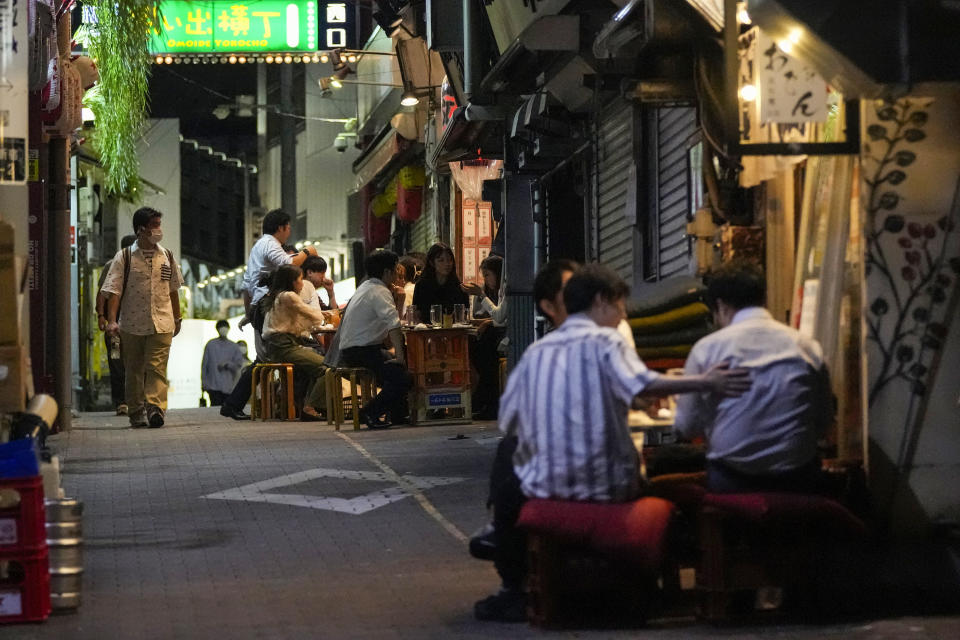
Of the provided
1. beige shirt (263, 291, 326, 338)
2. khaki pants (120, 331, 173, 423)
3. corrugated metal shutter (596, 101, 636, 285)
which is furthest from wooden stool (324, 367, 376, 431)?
corrugated metal shutter (596, 101, 636, 285)

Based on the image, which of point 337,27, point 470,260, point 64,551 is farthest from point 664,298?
point 337,27

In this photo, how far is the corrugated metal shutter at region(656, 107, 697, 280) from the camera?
41.6 feet

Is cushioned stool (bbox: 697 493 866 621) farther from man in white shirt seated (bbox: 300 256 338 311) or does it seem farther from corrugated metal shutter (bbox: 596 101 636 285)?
man in white shirt seated (bbox: 300 256 338 311)

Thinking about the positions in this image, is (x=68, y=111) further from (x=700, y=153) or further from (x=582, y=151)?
(x=700, y=153)

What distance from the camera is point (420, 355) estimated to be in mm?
16781

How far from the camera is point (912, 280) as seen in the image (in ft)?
25.9

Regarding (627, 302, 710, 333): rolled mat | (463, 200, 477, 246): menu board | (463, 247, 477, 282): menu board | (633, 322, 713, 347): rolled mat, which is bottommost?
(633, 322, 713, 347): rolled mat

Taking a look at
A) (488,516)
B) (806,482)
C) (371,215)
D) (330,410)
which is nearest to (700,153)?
(488,516)

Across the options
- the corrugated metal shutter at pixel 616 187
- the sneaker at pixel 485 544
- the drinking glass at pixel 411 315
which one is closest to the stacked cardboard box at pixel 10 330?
the sneaker at pixel 485 544

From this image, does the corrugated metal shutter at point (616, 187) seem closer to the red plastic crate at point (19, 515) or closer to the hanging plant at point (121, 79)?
the hanging plant at point (121, 79)

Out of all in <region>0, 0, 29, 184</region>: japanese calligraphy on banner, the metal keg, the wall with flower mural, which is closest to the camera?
the metal keg

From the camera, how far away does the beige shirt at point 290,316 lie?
18.2 meters

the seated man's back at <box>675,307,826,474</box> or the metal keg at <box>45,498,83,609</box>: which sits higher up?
the seated man's back at <box>675,307,826,474</box>

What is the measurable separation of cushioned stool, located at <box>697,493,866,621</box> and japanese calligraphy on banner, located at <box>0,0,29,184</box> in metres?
3.95
